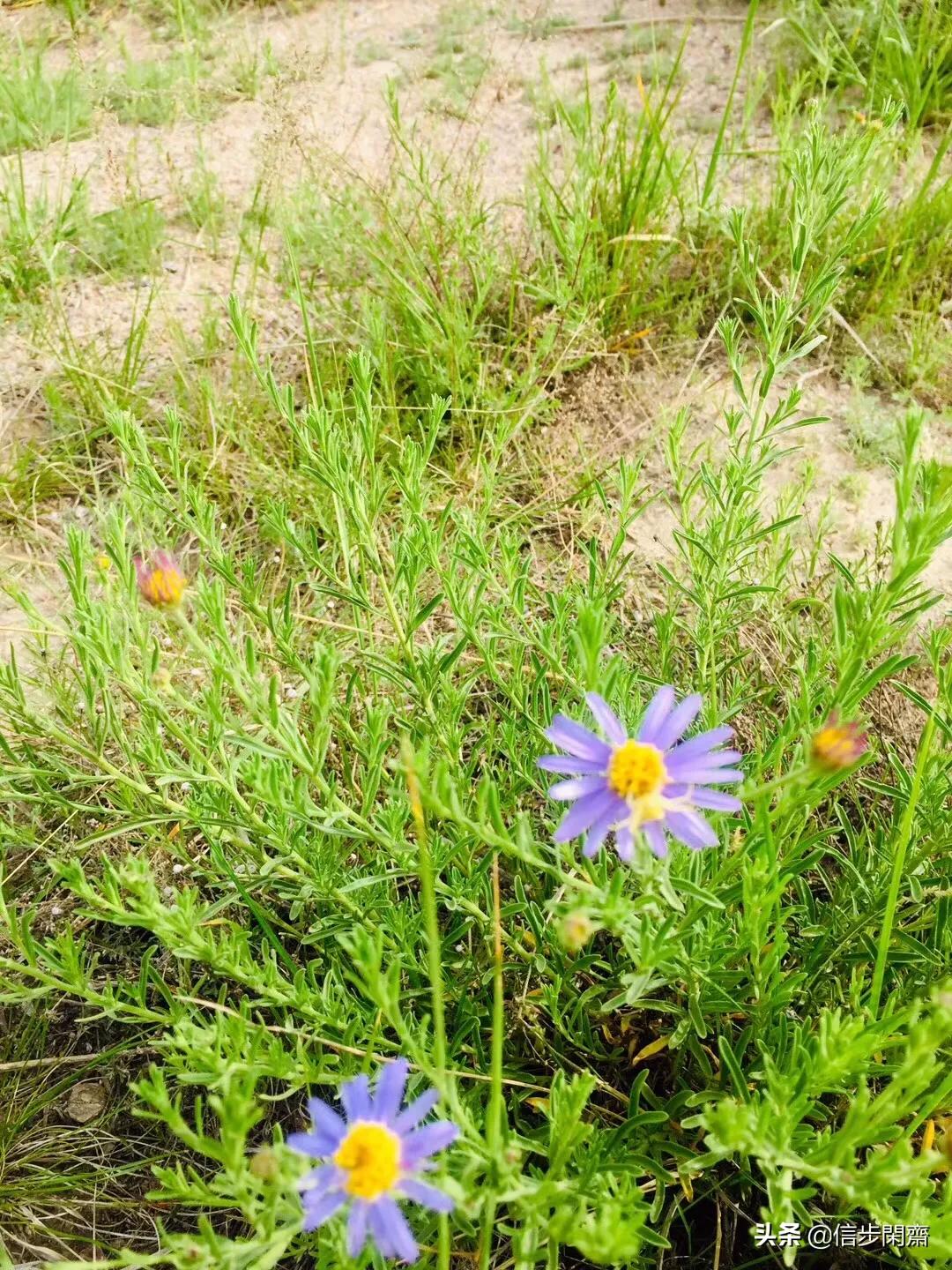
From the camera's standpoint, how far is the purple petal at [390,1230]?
3.55 feet

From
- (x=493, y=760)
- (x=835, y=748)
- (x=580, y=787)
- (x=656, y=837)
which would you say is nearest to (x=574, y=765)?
(x=580, y=787)

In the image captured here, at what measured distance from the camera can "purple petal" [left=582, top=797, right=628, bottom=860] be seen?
125 centimetres

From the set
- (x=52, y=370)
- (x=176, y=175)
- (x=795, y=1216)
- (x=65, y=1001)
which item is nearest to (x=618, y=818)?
(x=795, y=1216)

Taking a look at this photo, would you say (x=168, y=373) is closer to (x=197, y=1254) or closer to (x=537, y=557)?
(x=537, y=557)

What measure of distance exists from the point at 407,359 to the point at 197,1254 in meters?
2.51

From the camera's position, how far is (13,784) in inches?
95.3

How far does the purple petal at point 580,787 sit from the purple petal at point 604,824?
0.03 m

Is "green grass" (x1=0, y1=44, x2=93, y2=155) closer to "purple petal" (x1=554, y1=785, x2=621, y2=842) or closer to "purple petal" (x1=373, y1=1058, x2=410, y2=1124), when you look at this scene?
"purple petal" (x1=554, y1=785, x2=621, y2=842)

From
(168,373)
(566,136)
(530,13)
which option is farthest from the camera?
(530,13)

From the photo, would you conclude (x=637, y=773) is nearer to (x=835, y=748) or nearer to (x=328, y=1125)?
(x=835, y=748)

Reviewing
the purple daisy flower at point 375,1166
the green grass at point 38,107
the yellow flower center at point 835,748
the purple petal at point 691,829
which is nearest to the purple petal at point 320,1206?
the purple daisy flower at point 375,1166

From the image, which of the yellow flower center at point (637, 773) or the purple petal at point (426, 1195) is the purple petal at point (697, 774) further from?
the purple petal at point (426, 1195)

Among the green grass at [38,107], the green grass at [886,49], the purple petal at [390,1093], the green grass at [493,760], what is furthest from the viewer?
the green grass at [38,107]

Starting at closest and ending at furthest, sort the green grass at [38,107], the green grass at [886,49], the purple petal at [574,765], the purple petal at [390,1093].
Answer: the purple petal at [390,1093], the purple petal at [574,765], the green grass at [886,49], the green grass at [38,107]
